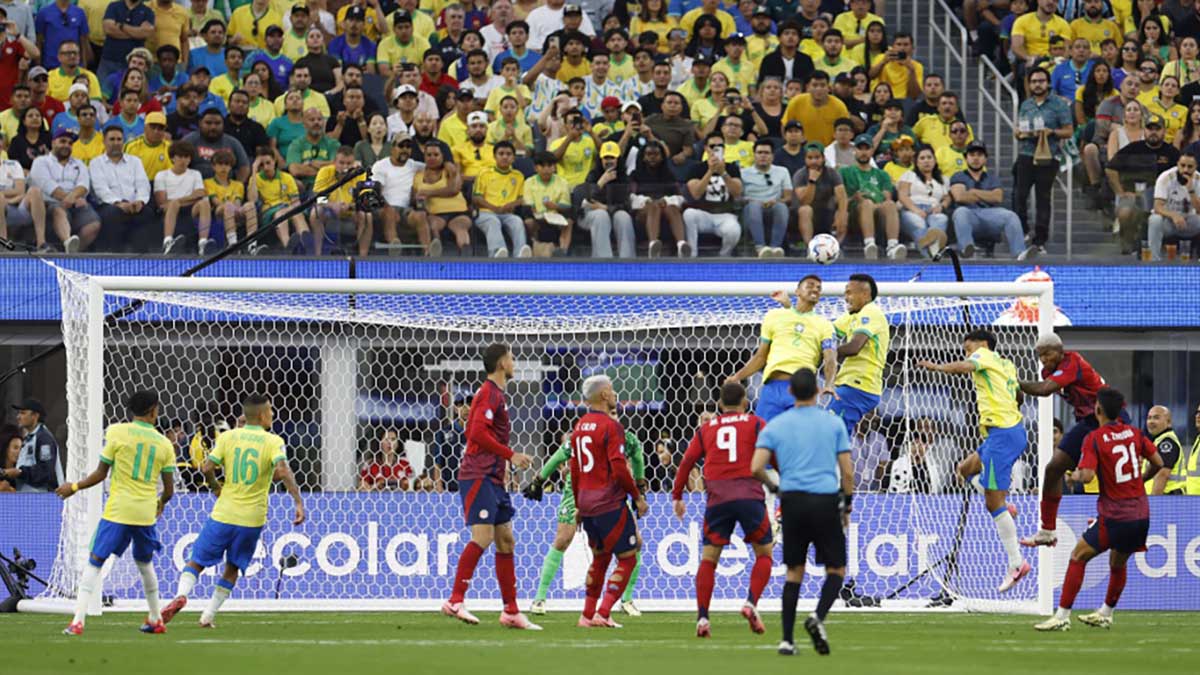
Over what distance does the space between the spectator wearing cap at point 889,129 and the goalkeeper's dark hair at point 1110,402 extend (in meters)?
8.29

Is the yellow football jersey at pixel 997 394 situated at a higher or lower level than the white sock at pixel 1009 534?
higher

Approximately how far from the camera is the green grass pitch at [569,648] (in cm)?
1128

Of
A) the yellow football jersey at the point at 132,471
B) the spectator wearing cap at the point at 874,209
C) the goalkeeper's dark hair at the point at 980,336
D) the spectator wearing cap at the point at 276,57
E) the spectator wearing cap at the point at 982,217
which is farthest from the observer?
the spectator wearing cap at the point at 276,57

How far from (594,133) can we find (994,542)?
6769 mm

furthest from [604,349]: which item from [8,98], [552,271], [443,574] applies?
[8,98]

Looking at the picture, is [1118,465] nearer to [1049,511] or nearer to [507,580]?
[1049,511]

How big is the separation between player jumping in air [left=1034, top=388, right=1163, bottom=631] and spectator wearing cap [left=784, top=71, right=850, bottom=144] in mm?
8752

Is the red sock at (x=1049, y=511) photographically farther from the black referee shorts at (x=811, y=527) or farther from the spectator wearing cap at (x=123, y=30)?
the spectator wearing cap at (x=123, y=30)

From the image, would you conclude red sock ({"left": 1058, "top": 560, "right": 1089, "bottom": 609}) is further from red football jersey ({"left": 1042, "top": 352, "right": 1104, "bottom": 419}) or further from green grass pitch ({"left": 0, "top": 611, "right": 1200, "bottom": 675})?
red football jersey ({"left": 1042, "top": 352, "right": 1104, "bottom": 419})

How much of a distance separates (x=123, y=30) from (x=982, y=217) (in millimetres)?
10373

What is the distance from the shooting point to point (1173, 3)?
25.7 meters

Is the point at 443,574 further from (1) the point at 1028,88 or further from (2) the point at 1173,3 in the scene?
(2) the point at 1173,3

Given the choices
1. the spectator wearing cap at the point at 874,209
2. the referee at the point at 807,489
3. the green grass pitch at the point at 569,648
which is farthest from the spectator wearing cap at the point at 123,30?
the referee at the point at 807,489

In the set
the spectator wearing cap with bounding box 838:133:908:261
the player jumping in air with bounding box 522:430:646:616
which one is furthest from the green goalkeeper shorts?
the spectator wearing cap with bounding box 838:133:908:261
